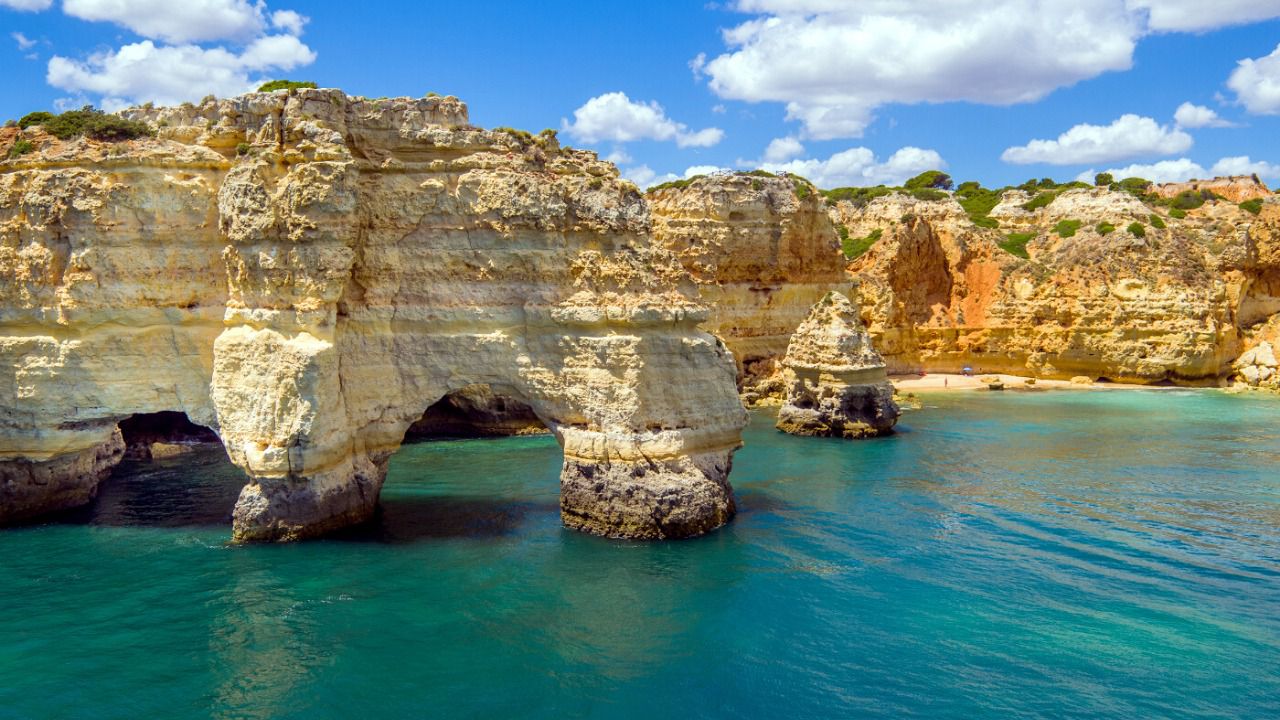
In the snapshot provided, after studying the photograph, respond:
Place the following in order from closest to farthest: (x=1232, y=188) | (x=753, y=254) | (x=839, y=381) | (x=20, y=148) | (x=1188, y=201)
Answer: (x=20, y=148) → (x=839, y=381) → (x=753, y=254) → (x=1188, y=201) → (x=1232, y=188)

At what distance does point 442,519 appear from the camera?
2462 cm

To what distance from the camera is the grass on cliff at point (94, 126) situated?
22.8 meters

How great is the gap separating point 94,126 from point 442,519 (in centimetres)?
1308

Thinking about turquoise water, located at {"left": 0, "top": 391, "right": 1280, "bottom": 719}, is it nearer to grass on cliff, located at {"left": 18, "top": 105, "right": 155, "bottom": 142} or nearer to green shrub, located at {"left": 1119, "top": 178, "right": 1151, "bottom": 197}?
grass on cliff, located at {"left": 18, "top": 105, "right": 155, "bottom": 142}

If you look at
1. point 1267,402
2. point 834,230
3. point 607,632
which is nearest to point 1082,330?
point 1267,402

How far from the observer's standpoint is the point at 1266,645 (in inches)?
643

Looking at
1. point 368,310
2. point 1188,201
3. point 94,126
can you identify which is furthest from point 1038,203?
point 94,126

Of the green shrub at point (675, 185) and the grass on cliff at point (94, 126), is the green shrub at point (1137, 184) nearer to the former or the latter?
the green shrub at point (675, 185)

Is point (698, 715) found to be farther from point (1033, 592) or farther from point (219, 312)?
point (219, 312)

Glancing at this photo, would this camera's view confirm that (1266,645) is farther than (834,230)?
No

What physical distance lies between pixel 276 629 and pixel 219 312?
8.94 metres

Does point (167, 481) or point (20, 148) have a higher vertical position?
point (20, 148)

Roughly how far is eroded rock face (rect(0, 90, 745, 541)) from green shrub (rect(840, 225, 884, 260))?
138ft

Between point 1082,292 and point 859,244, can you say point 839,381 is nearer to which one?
point 1082,292
